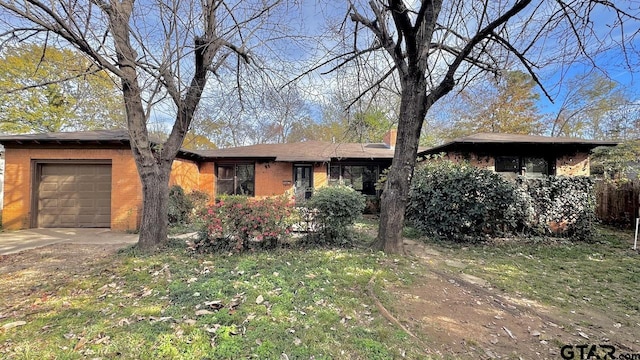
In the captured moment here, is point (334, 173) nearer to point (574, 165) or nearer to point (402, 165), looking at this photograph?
point (402, 165)

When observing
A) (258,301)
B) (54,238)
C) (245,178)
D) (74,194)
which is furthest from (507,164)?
(74,194)

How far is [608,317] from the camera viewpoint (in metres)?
3.53

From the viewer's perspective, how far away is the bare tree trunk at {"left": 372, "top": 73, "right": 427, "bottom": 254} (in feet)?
19.6

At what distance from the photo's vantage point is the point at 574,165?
34.7 ft

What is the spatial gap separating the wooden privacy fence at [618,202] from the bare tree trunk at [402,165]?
932 centimetres

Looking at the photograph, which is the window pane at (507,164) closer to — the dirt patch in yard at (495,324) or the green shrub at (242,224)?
the dirt patch in yard at (495,324)

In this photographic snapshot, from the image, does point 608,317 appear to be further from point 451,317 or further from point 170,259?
point 170,259

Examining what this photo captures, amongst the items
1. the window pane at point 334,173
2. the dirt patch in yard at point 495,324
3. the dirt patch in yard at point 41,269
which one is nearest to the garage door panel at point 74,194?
→ the dirt patch in yard at point 41,269

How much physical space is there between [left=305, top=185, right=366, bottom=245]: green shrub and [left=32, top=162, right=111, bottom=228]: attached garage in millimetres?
7633

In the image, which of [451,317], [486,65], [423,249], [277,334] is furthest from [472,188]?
[277,334]

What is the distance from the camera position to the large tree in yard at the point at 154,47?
485 cm

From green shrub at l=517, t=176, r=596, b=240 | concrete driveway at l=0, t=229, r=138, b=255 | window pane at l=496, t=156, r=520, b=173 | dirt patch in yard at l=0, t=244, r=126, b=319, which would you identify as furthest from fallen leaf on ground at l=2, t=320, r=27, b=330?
window pane at l=496, t=156, r=520, b=173

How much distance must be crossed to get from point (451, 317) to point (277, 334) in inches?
82.5

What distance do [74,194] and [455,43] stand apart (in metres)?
12.5
